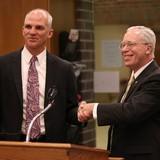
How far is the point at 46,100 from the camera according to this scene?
136 inches

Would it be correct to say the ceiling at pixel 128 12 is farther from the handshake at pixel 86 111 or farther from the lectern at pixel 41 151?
the lectern at pixel 41 151

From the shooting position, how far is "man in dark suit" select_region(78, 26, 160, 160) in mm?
3059

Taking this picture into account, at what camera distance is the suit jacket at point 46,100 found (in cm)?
347

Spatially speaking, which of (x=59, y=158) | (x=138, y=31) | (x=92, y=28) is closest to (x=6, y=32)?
(x=92, y=28)

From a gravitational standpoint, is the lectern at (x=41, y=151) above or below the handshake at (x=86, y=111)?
below

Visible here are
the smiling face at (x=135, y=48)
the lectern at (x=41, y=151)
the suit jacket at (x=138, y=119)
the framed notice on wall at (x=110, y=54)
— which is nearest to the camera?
the lectern at (x=41, y=151)

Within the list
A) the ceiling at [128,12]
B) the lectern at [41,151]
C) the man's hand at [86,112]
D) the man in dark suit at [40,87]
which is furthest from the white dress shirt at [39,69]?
the ceiling at [128,12]

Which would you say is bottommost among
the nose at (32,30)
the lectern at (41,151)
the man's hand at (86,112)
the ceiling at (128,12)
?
the lectern at (41,151)

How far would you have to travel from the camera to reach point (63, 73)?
3604 mm

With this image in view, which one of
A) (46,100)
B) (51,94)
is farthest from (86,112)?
(46,100)

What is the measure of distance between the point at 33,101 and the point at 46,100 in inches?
3.1

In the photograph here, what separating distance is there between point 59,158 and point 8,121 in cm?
117

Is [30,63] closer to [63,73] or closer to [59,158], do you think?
[63,73]

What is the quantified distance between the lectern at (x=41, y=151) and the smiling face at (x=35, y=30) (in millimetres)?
1096
